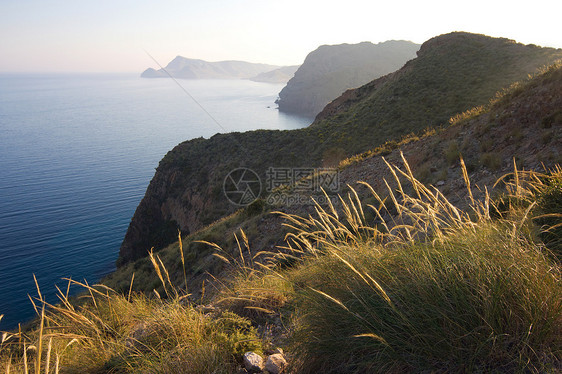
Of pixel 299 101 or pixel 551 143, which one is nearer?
pixel 551 143

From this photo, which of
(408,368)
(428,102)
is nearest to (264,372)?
(408,368)

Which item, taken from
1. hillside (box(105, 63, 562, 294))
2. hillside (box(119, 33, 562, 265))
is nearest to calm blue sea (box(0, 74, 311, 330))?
hillside (box(119, 33, 562, 265))

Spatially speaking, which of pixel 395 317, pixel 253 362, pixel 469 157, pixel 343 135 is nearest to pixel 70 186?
pixel 343 135

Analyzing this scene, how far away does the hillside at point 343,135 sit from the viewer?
1057 inches

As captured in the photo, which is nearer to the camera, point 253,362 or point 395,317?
point 395,317

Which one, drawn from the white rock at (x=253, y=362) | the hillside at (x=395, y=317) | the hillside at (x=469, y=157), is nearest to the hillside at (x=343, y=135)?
the hillside at (x=469, y=157)

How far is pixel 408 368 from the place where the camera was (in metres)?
2.02

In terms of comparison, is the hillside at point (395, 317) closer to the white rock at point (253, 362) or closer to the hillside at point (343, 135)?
the white rock at point (253, 362)

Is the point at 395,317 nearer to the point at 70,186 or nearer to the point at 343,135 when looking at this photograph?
the point at 343,135

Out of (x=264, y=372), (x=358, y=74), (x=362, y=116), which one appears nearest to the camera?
(x=264, y=372)

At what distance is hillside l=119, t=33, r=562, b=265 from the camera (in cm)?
2686

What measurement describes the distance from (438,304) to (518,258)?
27.7 inches

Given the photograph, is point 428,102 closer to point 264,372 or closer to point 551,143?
point 551,143

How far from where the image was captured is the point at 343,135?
29.3 meters
